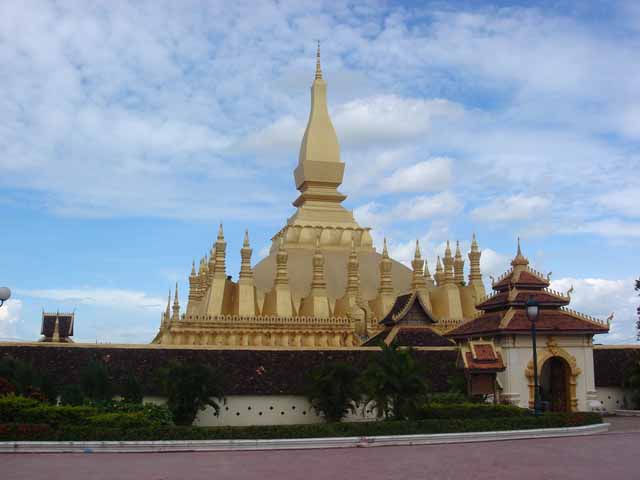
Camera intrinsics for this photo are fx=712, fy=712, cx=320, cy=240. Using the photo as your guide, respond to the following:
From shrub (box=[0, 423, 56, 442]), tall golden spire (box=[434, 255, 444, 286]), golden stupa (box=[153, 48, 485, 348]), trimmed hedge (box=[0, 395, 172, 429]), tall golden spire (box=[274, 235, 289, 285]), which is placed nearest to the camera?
shrub (box=[0, 423, 56, 442])

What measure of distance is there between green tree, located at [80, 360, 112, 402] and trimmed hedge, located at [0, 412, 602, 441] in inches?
166

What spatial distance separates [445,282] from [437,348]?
12.6m

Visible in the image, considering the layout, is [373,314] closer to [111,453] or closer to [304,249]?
[304,249]

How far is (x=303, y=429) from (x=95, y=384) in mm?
6803

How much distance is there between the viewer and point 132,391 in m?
20.2

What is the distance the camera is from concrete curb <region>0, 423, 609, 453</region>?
15.0 m

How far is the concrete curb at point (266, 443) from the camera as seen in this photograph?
15047mm

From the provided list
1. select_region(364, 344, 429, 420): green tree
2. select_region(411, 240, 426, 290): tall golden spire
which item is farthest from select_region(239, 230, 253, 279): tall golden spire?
select_region(364, 344, 429, 420): green tree

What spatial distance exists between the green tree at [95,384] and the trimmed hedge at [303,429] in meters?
4.22

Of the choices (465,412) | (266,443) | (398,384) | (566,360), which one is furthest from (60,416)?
(566,360)

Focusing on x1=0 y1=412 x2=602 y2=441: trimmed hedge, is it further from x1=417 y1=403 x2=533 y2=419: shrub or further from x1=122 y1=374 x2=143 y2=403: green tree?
x1=122 y1=374 x2=143 y2=403: green tree

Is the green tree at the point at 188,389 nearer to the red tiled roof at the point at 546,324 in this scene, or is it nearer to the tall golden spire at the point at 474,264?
the red tiled roof at the point at 546,324

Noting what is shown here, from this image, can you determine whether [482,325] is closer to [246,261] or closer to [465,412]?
[465,412]

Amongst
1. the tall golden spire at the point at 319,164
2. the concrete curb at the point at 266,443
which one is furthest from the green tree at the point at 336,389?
the tall golden spire at the point at 319,164
